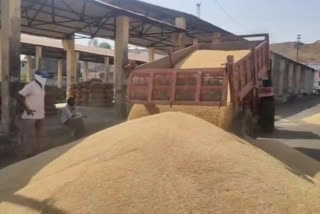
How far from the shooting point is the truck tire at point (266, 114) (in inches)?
470

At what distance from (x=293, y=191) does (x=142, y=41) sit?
68.7 ft

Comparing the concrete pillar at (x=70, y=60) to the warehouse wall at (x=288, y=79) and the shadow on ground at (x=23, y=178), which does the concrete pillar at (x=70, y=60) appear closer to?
the warehouse wall at (x=288, y=79)

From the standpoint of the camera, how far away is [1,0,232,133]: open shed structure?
33.8 feet

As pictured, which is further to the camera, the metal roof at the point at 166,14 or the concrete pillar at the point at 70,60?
the metal roof at the point at 166,14

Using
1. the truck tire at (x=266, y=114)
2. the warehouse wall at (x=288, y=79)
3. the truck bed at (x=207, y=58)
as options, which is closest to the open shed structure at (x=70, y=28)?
the truck bed at (x=207, y=58)

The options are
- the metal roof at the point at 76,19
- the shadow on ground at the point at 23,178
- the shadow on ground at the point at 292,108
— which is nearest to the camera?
the shadow on ground at the point at 23,178

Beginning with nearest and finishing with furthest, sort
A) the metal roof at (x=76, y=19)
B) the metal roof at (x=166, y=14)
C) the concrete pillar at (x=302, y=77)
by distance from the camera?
the metal roof at (x=76, y=19) < the metal roof at (x=166, y=14) < the concrete pillar at (x=302, y=77)

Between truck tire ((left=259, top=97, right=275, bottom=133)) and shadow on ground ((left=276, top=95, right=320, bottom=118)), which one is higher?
truck tire ((left=259, top=97, right=275, bottom=133))

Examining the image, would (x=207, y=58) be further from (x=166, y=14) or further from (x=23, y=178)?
(x=166, y=14)

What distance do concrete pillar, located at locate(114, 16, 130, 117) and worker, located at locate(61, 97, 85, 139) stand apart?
174 inches

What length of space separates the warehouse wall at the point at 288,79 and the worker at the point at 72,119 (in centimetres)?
1982

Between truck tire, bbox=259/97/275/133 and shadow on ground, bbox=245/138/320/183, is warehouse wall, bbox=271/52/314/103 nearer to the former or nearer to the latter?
truck tire, bbox=259/97/275/133

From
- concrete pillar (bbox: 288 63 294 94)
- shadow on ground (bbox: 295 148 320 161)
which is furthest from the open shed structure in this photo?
concrete pillar (bbox: 288 63 294 94)

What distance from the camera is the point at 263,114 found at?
12.4m
